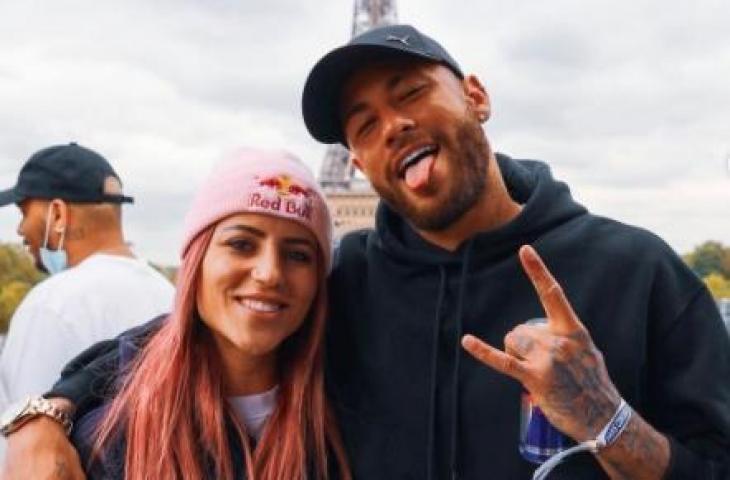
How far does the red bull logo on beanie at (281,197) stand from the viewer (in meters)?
3.08

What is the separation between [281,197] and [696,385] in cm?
144

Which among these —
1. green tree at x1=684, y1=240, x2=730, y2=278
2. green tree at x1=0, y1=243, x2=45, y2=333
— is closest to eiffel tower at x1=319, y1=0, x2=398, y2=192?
green tree at x1=0, y1=243, x2=45, y2=333

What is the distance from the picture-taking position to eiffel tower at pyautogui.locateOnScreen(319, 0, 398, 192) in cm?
7038

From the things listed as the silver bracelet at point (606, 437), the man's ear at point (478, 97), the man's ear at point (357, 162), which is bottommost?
the silver bracelet at point (606, 437)

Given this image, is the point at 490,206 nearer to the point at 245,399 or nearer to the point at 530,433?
the point at 530,433

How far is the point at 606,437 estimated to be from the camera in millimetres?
2533

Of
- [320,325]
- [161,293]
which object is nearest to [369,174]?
[320,325]

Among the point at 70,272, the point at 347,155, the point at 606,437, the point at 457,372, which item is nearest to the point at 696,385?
the point at 606,437

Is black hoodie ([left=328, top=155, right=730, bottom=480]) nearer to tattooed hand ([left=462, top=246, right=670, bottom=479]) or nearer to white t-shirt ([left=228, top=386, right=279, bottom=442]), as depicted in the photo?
tattooed hand ([left=462, top=246, right=670, bottom=479])

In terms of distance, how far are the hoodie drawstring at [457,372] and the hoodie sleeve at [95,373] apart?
46.6 inches

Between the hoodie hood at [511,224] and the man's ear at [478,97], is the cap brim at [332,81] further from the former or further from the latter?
the hoodie hood at [511,224]

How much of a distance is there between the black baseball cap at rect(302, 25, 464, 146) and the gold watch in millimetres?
1297

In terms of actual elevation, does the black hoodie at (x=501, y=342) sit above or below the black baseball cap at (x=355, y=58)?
below

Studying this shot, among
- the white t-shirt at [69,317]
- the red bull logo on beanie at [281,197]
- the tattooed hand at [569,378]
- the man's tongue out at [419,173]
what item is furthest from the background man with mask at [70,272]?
the tattooed hand at [569,378]
